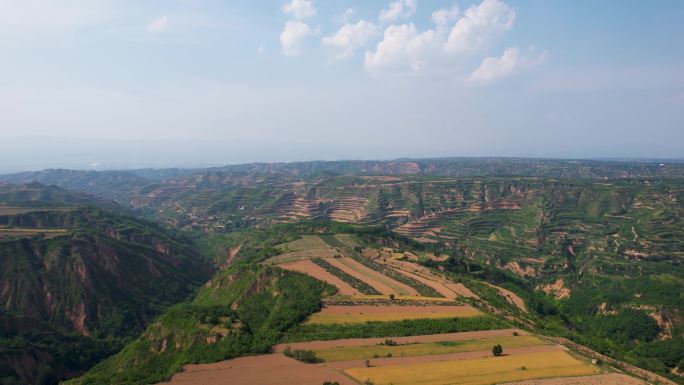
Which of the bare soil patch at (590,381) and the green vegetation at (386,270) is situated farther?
the green vegetation at (386,270)

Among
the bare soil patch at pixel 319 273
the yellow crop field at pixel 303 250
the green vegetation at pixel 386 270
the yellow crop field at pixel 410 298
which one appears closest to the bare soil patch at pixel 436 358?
the yellow crop field at pixel 410 298

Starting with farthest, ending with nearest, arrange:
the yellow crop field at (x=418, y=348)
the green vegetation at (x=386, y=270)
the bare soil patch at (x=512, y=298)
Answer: the bare soil patch at (x=512, y=298), the green vegetation at (x=386, y=270), the yellow crop field at (x=418, y=348)

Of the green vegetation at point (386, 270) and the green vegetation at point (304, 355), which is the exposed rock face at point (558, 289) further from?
the green vegetation at point (304, 355)

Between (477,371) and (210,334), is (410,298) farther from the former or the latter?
(210,334)

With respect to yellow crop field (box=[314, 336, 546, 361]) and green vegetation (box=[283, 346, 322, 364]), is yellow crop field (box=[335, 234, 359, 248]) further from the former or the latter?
green vegetation (box=[283, 346, 322, 364])

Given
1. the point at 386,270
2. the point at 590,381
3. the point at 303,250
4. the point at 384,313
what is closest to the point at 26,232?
the point at 303,250

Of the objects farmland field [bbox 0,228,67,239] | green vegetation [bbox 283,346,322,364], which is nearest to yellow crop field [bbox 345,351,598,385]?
green vegetation [bbox 283,346,322,364]
